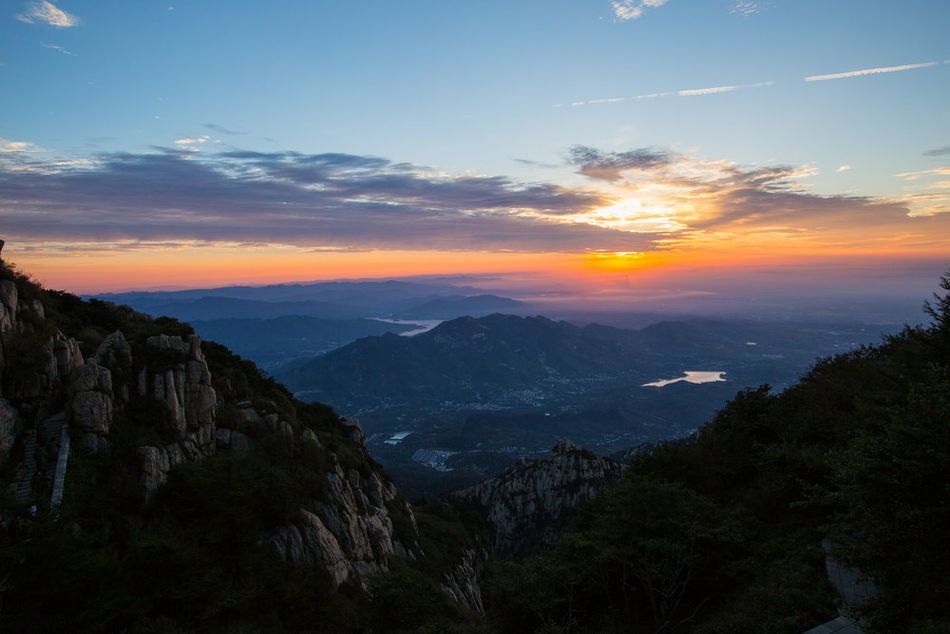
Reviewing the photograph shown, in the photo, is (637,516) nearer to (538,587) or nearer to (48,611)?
(538,587)

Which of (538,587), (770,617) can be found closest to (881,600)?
(770,617)

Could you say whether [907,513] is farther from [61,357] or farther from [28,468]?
[61,357]

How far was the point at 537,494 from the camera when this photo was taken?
299ft

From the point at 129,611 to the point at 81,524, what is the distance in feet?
20.2

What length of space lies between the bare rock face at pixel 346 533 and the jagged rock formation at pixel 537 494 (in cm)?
4525

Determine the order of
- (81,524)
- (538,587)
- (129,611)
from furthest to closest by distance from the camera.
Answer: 1. (538,587)
2. (81,524)
3. (129,611)

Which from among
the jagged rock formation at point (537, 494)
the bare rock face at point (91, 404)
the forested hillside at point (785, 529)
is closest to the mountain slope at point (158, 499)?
the bare rock face at point (91, 404)

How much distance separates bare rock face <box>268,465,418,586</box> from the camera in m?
29.0

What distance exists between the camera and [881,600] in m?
14.2

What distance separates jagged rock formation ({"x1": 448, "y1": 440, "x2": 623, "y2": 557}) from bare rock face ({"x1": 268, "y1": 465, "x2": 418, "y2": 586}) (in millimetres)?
45253

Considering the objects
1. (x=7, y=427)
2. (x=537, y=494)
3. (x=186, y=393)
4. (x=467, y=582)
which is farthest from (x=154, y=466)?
(x=537, y=494)

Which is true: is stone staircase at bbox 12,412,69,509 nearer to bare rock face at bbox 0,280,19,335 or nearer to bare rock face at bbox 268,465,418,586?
bare rock face at bbox 0,280,19,335

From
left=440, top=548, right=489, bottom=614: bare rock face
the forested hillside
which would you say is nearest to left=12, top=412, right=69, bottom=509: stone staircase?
the forested hillside

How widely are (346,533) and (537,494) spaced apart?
6367cm
